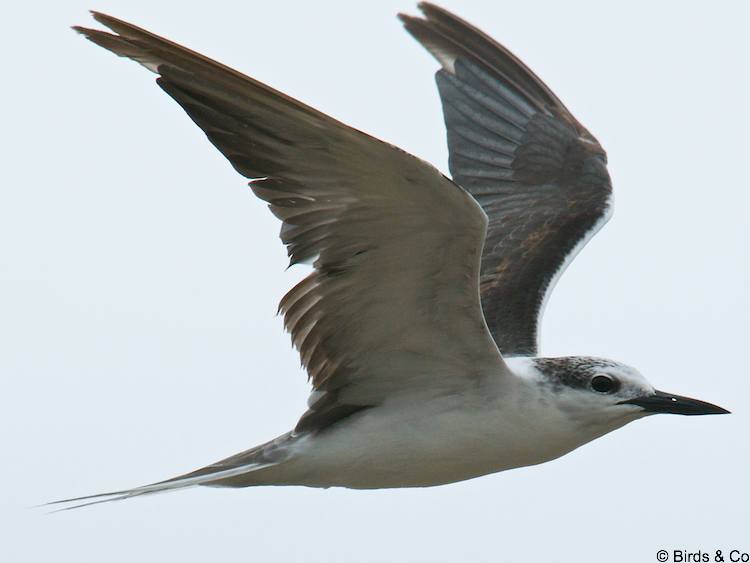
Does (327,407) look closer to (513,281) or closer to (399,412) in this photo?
(399,412)

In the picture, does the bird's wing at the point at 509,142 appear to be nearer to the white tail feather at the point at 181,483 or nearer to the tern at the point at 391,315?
the tern at the point at 391,315

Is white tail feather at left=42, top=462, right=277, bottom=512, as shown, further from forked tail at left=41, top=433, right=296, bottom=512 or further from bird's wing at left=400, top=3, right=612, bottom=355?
bird's wing at left=400, top=3, right=612, bottom=355

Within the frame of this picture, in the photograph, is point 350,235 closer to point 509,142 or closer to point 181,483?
point 181,483

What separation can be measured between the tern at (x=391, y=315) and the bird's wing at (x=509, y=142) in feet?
1.32

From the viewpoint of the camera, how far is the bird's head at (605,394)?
8250 millimetres

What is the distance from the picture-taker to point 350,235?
7.44 m

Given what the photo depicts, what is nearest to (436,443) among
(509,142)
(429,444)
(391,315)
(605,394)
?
(429,444)

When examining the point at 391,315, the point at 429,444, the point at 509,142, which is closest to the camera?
the point at 391,315

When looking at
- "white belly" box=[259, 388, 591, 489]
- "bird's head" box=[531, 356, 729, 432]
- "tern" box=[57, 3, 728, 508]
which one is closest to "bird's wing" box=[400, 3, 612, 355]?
"tern" box=[57, 3, 728, 508]

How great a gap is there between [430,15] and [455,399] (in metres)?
4.41

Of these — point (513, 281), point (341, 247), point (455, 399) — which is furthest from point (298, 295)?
point (513, 281)

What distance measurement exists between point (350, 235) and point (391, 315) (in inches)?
25.9

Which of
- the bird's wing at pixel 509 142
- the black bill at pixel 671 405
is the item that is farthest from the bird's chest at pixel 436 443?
the bird's wing at pixel 509 142

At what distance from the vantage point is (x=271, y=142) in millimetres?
6965
